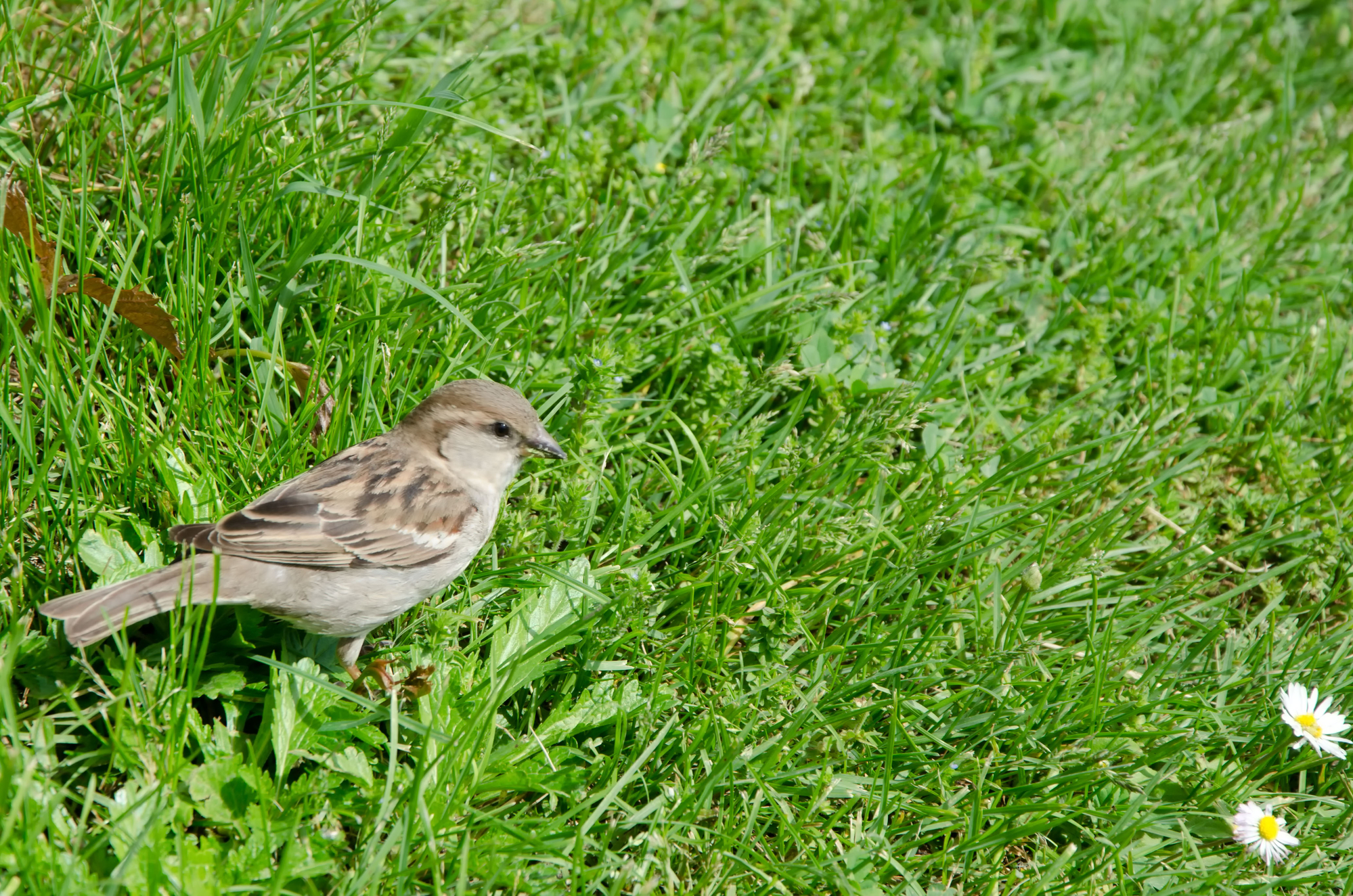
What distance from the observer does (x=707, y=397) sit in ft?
15.5

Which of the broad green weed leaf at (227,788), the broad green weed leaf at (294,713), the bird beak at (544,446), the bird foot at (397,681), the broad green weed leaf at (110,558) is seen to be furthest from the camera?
the bird beak at (544,446)

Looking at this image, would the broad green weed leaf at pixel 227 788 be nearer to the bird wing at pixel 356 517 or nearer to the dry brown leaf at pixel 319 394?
the bird wing at pixel 356 517

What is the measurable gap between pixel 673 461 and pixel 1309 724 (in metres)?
2.42

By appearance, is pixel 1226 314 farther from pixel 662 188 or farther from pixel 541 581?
pixel 541 581

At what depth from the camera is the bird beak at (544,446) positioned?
4.16m

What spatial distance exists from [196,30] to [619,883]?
13.2ft

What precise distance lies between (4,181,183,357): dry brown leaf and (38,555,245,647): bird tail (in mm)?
987

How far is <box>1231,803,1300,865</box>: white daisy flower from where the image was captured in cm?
372

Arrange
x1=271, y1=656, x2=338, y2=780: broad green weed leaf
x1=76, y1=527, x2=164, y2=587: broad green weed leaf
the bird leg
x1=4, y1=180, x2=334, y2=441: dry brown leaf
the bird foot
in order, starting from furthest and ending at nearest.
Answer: x1=4, y1=180, x2=334, y2=441: dry brown leaf
the bird leg
the bird foot
x1=76, y1=527, x2=164, y2=587: broad green weed leaf
x1=271, y1=656, x2=338, y2=780: broad green weed leaf

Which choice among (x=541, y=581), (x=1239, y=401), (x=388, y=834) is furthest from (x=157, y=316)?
(x=1239, y=401)

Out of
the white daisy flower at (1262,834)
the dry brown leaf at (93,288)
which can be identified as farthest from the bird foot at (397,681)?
the white daisy flower at (1262,834)

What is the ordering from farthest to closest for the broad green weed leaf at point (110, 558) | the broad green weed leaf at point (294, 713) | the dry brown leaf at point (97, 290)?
the dry brown leaf at point (97, 290) < the broad green weed leaf at point (110, 558) < the broad green weed leaf at point (294, 713)

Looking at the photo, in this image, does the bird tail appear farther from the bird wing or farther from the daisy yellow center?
the daisy yellow center

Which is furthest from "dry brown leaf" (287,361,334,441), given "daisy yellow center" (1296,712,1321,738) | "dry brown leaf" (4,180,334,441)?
"daisy yellow center" (1296,712,1321,738)
